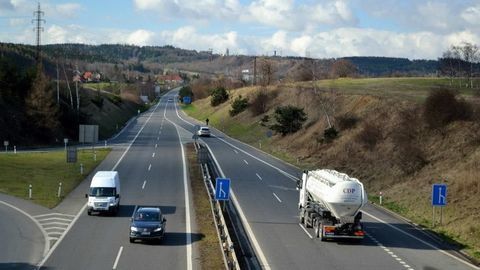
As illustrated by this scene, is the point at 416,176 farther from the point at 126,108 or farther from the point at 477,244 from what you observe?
the point at 126,108

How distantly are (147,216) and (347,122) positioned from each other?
40416 millimetres

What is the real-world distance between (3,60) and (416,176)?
6244 centimetres

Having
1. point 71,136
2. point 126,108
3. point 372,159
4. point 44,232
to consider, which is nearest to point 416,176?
point 372,159

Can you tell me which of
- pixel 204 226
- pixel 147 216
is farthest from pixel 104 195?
pixel 147 216

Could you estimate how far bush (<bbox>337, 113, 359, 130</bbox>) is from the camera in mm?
63594

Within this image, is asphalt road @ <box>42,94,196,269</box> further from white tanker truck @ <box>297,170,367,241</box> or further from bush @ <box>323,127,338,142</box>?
bush @ <box>323,127,338,142</box>

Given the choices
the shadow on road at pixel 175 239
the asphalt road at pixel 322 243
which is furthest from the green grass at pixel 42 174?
the asphalt road at pixel 322 243

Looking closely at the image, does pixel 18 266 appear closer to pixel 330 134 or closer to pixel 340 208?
pixel 340 208

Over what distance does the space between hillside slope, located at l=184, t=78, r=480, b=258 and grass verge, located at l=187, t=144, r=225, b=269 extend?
10.7m

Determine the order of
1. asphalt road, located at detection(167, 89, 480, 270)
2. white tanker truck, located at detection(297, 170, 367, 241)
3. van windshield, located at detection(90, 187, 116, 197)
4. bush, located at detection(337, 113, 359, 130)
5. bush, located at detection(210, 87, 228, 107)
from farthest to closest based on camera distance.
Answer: bush, located at detection(210, 87, 228, 107) → bush, located at detection(337, 113, 359, 130) → van windshield, located at detection(90, 187, 116, 197) → white tanker truck, located at detection(297, 170, 367, 241) → asphalt road, located at detection(167, 89, 480, 270)

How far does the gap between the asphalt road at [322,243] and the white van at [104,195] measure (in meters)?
6.92

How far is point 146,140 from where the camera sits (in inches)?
3295

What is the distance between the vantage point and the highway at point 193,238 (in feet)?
76.2

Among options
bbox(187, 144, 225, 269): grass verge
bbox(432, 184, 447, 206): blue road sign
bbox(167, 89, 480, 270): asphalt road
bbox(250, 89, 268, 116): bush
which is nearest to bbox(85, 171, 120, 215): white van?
bbox(187, 144, 225, 269): grass verge
